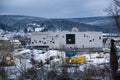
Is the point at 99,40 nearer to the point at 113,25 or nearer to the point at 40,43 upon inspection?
the point at 40,43

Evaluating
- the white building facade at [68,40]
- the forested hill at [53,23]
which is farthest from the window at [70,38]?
the forested hill at [53,23]

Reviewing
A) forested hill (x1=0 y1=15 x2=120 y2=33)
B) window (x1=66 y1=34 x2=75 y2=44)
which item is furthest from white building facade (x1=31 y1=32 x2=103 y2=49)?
forested hill (x1=0 y1=15 x2=120 y2=33)

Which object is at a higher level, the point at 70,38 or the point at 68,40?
the point at 70,38

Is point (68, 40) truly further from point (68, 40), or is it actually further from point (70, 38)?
point (70, 38)

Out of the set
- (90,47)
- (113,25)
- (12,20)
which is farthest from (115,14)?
(12,20)

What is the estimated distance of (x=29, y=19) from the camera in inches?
6422

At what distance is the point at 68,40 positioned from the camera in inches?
3260

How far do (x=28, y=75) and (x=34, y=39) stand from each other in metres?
61.0

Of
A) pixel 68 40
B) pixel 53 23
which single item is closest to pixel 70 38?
pixel 68 40

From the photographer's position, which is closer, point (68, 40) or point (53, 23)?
point (68, 40)

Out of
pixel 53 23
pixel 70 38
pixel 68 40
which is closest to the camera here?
pixel 68 40

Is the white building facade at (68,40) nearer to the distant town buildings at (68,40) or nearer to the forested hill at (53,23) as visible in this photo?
the distant town buildings at (68,40)

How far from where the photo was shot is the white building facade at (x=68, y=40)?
82750 millimetres

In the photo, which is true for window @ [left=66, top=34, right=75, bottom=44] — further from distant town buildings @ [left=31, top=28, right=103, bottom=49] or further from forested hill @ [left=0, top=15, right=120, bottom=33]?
forested hill @ [left=0, top=15, right=120, bottom=33]
